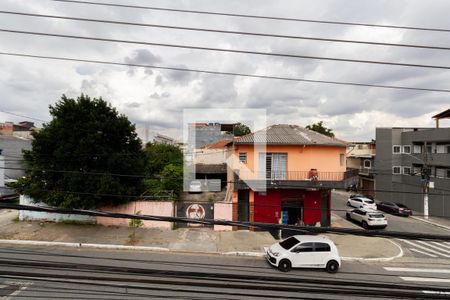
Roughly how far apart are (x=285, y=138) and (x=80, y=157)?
12.1 m

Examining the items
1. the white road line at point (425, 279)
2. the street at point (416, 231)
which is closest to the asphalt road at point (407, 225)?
the street at point (416, 231)

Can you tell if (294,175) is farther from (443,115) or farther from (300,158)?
(443,115)

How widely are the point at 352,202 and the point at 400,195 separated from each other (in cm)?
874

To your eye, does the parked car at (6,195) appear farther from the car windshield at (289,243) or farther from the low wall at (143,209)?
the car windshield at (289,243)

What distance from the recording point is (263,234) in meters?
17.6

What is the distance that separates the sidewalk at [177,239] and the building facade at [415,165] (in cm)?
1121

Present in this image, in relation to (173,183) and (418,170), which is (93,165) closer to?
(173,183)

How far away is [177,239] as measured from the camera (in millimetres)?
15914

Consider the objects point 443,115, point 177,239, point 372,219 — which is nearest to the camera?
point 177,239

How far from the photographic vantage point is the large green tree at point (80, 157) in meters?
16.8

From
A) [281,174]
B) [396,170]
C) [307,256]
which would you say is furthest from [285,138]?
[396,170]

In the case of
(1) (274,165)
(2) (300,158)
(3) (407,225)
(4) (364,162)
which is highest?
(4) (364,162)

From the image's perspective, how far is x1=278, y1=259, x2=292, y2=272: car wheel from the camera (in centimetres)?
1209

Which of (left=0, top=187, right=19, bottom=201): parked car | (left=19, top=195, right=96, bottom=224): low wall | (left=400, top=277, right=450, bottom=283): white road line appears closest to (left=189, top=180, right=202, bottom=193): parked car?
(left=19, top=195, right=96, bottom=224): low wall
